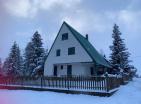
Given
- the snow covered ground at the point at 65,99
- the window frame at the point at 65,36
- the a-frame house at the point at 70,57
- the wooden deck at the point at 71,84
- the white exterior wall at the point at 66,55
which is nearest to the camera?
the snow covered ground at the point at 65,99

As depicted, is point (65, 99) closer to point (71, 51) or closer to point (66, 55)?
point (71, 51)

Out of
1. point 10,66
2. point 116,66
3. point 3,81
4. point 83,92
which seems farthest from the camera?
Result: point 10,66

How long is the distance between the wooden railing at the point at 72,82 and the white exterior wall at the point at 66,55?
10952 mm

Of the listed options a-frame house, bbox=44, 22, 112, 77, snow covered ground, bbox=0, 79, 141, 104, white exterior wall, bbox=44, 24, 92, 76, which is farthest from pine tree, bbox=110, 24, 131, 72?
snow covered ground, bbox=0, 79, 141, 104

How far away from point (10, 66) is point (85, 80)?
34.5m

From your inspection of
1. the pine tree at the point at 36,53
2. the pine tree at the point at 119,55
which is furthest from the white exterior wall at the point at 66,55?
the pine tree at the point at 119,55

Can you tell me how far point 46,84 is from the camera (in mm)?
17750

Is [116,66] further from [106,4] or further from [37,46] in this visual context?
[106,4]

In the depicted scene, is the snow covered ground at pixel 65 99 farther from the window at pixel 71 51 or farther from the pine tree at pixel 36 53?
the pine tree at pixel 36 53

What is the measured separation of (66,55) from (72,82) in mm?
15230

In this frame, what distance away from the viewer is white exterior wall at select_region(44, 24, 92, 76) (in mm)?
29078

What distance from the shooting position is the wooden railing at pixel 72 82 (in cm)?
1428

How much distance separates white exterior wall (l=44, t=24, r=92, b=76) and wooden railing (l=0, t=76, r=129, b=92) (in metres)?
11.0

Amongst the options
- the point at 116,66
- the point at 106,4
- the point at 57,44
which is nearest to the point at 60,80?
the point at 106,4
